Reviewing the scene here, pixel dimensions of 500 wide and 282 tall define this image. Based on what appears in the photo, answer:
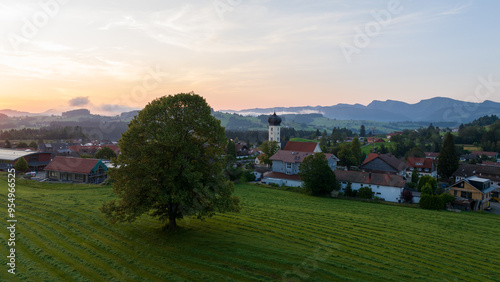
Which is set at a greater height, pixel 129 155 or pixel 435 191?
pixel 129 155

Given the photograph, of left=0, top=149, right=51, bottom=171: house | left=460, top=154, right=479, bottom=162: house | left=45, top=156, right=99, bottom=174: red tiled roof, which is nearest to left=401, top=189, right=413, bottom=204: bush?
left=45, top=156, right=99, bottom=174: red tiled roof

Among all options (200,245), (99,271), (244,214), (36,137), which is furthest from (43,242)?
(36,137)

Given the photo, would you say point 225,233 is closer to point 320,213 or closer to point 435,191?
point 320,213

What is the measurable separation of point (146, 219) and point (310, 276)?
1529cm

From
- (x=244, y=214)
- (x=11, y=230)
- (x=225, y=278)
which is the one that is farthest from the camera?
(x=244, y=214)

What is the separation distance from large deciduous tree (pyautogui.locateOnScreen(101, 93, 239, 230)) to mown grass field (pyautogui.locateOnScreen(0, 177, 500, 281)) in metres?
2.44

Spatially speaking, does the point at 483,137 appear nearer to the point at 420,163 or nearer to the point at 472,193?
the point at 420,163

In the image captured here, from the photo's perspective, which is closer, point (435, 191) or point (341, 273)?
point (341, 273)

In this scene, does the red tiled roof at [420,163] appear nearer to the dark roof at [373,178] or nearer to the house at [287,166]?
the house at [287,166]

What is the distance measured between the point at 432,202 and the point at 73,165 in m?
59.0

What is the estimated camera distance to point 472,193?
4828cm

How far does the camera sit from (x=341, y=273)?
17.2 metres

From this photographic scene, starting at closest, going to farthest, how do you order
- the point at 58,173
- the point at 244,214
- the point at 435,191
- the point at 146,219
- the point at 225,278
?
the point at 225,278 < the point at 146,219 < the point at 244,214 < the point at 435,191 < the point at 58,173

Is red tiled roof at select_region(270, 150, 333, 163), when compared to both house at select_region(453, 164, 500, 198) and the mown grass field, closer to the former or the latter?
house at select_region(453, 164, 500, 198)
